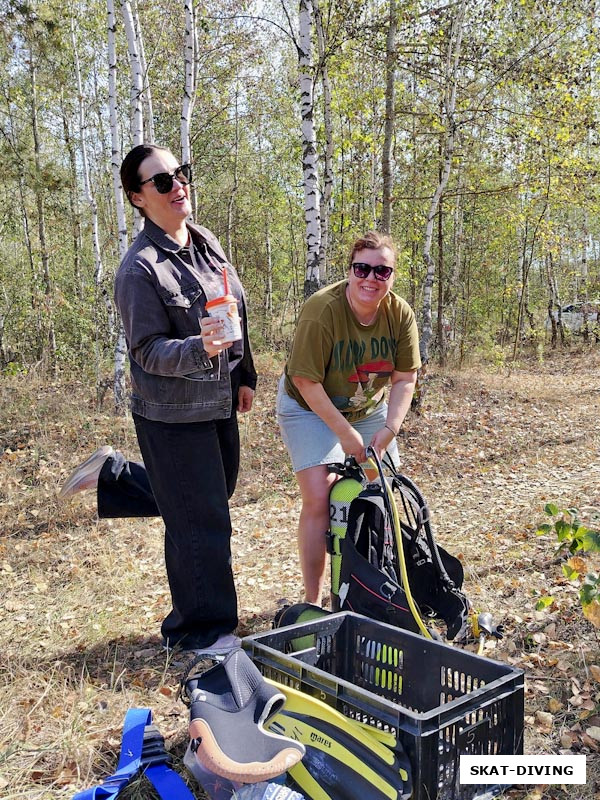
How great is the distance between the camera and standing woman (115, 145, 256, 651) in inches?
112

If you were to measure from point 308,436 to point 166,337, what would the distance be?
2.89ft

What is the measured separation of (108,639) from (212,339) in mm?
1795

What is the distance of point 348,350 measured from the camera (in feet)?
10.8

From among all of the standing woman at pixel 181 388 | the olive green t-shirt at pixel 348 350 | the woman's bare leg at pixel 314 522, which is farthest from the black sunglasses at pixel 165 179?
the woman's bare leg at pixel 314 522

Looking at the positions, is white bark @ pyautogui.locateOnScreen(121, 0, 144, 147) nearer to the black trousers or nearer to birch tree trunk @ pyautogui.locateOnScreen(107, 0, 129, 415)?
birch tree trunk @ pyautogui.locateOnScreen(107, 0, 129, 415)

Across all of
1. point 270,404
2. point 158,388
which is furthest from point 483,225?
point 158,388

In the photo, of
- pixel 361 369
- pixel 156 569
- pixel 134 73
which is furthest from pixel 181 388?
pixel 134 73

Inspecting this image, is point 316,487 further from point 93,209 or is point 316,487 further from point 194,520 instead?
point 93,209

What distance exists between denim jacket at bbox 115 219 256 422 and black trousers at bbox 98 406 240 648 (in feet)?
0.33

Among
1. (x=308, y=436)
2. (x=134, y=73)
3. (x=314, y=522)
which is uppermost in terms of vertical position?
(x=134, y=73)

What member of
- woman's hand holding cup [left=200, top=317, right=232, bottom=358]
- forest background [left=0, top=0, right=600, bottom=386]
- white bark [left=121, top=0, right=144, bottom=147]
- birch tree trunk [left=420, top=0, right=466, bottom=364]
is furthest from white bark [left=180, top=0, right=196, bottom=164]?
woman's hand holding cup [left=200, top=317, right=232, bottom=358]

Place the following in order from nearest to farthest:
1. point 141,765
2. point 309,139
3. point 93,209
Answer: point 141,765
point 309,139
point 93,209

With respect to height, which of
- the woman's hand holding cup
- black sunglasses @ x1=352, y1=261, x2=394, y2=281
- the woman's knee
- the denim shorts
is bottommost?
the woman's knee

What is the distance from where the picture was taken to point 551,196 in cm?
1334
